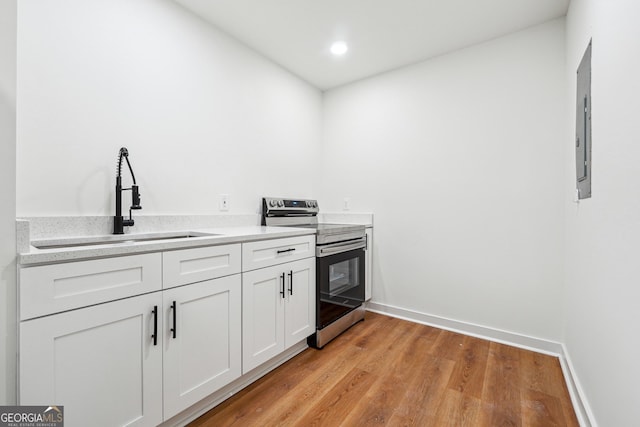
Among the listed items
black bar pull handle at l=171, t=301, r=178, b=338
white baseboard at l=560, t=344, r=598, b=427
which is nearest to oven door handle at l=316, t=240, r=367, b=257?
black bar pull handle at l=171, t=301, r=178, b=338

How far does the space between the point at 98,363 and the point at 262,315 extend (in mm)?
837

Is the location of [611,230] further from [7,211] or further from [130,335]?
[7,211]

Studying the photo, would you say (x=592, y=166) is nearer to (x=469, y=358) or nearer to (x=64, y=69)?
(x=469, y=358)

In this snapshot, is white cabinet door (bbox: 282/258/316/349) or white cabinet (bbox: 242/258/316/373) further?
white cabinet door (bbox: 282/258/316/349)

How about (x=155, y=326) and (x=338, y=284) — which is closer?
(x=155, y=326)

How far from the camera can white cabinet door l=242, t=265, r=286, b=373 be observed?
65.6 inches

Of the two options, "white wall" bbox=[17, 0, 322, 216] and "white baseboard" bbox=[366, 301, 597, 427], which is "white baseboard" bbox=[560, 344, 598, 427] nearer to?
"white baseboard" bbox=[366, 301, 597, 427]

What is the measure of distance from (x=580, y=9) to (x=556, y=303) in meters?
1.91

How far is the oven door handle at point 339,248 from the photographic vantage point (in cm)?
223

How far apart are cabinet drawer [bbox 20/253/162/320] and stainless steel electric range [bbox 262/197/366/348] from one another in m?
1.23

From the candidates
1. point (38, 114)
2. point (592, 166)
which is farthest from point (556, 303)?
point (38, 114)

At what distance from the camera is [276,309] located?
187 cm

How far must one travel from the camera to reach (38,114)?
142 centimetres

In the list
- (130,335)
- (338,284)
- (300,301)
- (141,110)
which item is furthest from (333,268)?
(141,110)
